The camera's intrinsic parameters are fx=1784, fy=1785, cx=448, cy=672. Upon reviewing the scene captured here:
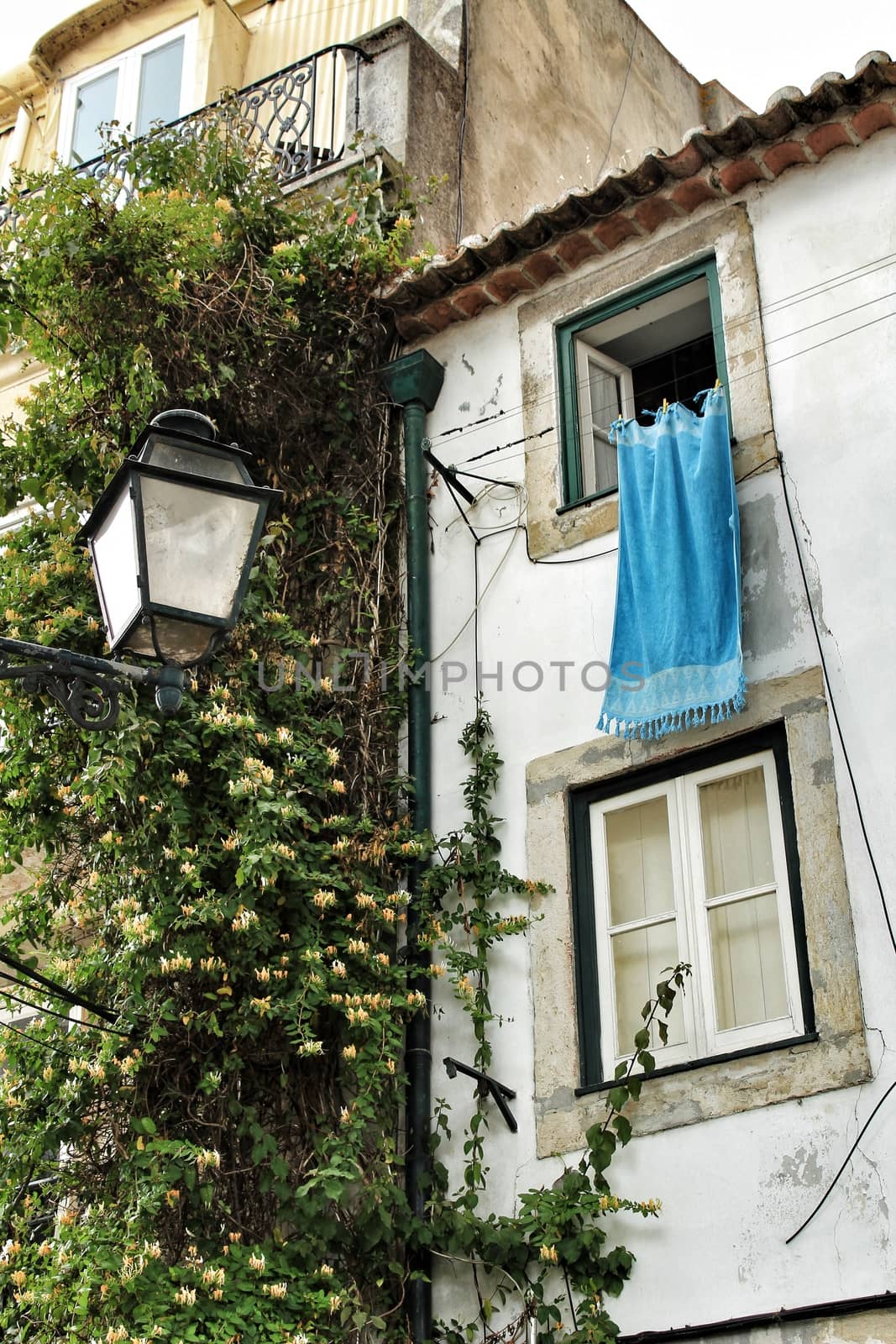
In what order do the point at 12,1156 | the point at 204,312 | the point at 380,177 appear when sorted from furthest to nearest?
the point at 380,177, the point at 204,312, the point at 12,1156

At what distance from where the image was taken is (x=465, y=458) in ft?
30.2

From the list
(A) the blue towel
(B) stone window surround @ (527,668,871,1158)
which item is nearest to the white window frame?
(B) stone window surround @ (527,668,871,1158)

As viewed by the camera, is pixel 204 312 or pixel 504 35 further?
pixel 504 35

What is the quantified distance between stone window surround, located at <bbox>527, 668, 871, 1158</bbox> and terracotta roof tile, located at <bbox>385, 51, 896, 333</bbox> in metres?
2.68

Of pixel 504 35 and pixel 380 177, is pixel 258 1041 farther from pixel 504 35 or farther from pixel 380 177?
pixel 504 35

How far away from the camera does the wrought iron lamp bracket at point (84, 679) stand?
512 centimetres

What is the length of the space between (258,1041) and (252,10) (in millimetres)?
9069

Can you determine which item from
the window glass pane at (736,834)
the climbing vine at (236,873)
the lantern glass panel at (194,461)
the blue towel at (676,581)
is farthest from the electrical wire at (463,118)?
the lantern glass panel at (194,461)

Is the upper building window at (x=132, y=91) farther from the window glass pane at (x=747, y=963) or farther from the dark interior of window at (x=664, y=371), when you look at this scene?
the window glass pane at (x=747, y=963)

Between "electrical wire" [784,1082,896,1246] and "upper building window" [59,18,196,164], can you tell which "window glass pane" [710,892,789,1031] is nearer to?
"electrical wire" [784,1082,896,1246]

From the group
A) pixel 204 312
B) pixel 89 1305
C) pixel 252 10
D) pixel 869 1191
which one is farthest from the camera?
pixel 252 10

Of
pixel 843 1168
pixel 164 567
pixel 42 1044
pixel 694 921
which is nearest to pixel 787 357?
pixel 694 921

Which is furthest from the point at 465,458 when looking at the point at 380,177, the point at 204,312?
the point at 380,177

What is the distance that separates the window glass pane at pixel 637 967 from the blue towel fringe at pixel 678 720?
0.80 m
